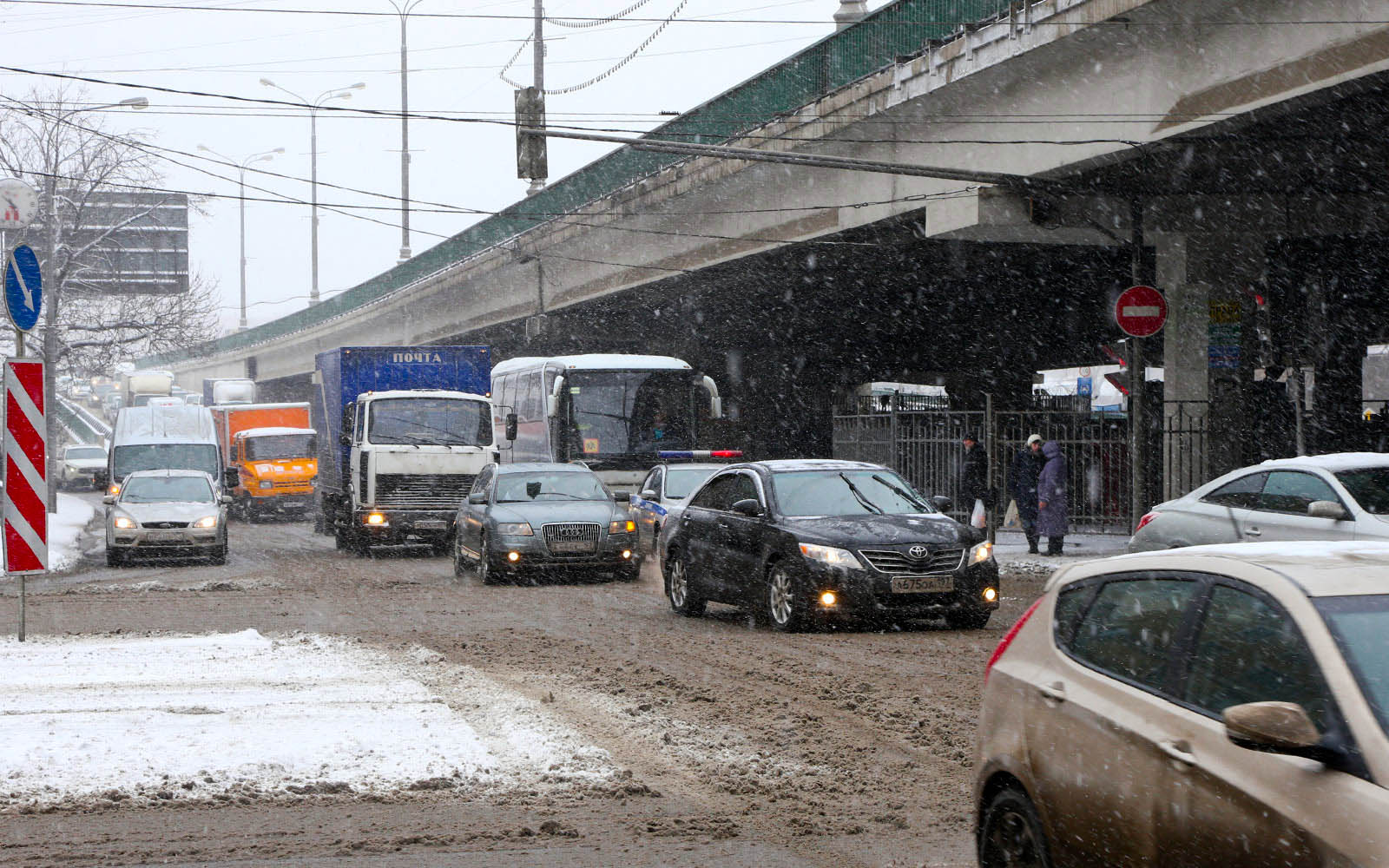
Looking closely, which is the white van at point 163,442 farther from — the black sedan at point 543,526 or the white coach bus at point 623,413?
the black sedan at point 543,526

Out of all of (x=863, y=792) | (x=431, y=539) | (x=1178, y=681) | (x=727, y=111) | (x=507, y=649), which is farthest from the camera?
(x=431, y=539)

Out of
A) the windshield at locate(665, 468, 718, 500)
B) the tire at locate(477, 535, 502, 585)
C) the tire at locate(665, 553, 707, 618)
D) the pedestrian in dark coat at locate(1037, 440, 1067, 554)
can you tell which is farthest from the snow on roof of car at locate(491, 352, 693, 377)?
the tire at locate(665, 553, 707, 618)

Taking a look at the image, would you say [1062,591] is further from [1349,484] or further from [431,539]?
[431,539]

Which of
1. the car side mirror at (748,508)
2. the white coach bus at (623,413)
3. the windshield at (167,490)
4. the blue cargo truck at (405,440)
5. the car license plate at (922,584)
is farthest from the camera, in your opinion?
the white coach bus at (623,413)

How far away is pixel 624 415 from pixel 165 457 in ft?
32.2

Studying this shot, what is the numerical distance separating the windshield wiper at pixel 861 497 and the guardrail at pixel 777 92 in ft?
22.3

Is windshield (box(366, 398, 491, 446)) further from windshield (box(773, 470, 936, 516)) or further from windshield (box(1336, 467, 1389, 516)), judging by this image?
windshield (box(1336, 467, 1389, 516))

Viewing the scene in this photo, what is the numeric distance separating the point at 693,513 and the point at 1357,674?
1234cm

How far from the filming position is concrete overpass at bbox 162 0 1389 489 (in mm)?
16641

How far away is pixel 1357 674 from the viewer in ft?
12.2

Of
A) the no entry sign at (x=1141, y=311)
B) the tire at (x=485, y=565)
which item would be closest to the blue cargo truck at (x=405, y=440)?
the tire at (x=485, y=565)

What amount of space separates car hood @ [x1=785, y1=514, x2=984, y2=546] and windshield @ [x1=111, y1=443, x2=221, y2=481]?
20612 millimetres

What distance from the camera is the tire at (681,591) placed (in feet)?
51.4

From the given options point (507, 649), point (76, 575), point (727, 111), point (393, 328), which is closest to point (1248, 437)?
point (727, 111)
